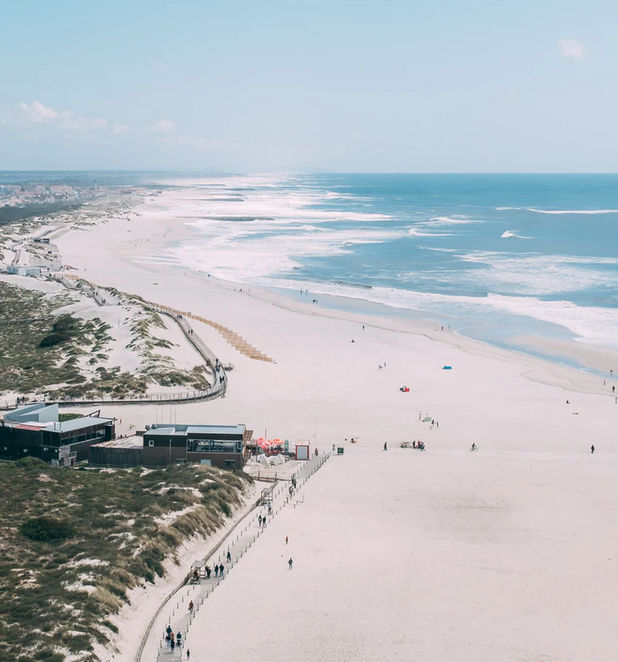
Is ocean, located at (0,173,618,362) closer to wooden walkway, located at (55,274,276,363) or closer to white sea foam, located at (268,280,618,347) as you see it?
white sea foam, located at (268,280,618,347)

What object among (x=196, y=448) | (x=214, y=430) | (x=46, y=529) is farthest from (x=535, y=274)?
(x=46, y=529)

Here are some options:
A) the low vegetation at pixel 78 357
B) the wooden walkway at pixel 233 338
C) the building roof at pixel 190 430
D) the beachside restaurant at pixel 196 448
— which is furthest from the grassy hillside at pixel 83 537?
the wooden walkway at pixel 233 338

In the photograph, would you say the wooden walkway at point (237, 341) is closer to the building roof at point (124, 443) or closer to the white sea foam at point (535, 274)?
the building roof at point (124, 443)

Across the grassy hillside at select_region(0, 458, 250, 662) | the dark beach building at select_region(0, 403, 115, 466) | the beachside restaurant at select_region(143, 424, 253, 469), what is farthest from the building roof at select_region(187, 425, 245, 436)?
the dark beach building at select_region(0, 403, 115, 466)

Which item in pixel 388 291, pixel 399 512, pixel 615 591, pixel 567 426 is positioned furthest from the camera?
pixel 388 291

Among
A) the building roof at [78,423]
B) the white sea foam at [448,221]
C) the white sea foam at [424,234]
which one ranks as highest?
the white sea foam at [448,221]

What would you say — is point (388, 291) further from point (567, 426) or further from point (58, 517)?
point (58, 517)

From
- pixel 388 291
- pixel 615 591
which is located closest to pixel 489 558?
pixel 615 591
